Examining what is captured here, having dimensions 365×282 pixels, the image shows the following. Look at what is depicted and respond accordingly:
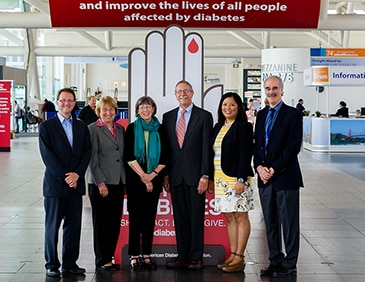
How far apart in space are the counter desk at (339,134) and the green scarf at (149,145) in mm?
14147

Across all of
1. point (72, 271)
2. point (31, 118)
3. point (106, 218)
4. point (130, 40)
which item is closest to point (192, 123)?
point (106, 218)

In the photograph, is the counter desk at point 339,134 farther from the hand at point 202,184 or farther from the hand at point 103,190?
the hand at point 103,190

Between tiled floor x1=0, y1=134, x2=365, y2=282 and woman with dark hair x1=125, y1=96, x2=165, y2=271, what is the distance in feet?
1.43

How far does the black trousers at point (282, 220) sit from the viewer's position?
5.20 meters

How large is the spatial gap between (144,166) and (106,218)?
530 mm

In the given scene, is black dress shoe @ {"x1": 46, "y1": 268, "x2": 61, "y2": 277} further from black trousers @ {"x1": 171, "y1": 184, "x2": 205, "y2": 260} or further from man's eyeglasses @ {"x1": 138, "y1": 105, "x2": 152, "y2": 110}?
man's eyeglasses @ {"x1": 138, "y1": 105, "x2": 152, "y2": 110}

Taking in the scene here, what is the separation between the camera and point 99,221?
5.41 metres

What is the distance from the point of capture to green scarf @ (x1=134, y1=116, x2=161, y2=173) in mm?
5301

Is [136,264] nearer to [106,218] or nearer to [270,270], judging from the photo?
[106,218]

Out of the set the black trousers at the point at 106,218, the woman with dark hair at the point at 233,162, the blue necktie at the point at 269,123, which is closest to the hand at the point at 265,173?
the woman with dark hair at the point at 233,162

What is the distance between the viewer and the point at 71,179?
16.8ft

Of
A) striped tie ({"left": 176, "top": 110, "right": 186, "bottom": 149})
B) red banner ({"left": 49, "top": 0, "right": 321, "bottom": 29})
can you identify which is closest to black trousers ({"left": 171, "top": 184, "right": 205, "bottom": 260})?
striped tie ({"left": 176, "top": 110, "right": 186, "bottom": 149})

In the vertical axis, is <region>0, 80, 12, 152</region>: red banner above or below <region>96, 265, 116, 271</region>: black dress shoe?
above

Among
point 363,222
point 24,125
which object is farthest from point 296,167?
point 24,125
